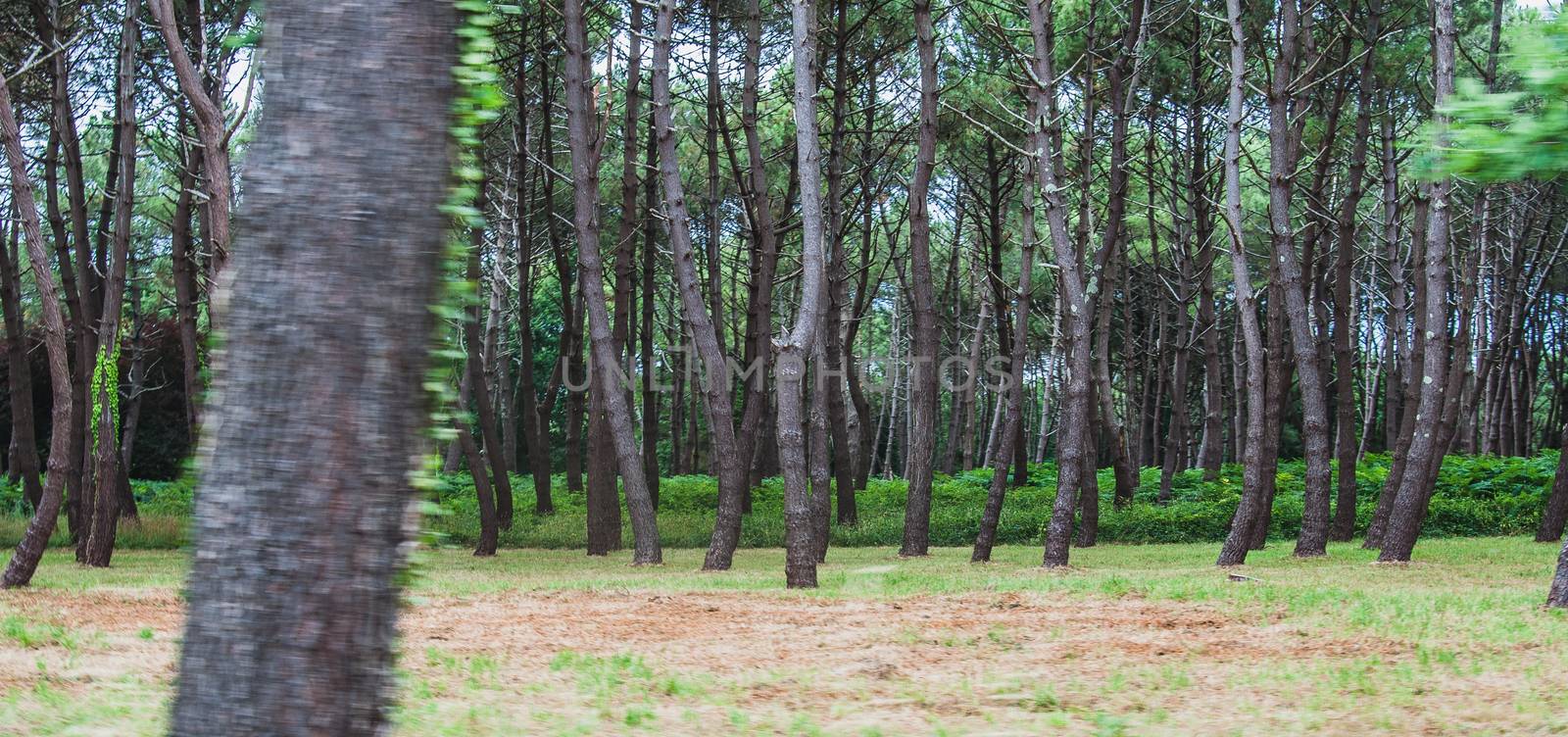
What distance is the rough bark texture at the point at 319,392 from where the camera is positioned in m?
3.60

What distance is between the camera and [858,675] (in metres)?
7.08

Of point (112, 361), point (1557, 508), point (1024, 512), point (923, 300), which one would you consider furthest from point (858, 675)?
point (1024, 512)

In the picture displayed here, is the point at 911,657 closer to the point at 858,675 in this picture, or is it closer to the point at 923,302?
the point at 858,675

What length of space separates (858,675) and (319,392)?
163 inches

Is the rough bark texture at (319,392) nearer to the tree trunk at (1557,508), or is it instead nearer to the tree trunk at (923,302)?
the tree trunk at (923,302)

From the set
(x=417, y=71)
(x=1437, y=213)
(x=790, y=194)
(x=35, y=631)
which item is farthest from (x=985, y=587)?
(x=790, y=194)

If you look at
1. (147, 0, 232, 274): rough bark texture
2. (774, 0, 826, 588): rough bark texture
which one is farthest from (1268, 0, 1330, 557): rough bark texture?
(147, 0, 232, 274): rough bark texture

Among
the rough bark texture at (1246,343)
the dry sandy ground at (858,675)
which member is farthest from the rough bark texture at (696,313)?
the rough bark texture at (1246,343)

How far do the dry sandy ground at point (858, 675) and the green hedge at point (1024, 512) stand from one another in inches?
400

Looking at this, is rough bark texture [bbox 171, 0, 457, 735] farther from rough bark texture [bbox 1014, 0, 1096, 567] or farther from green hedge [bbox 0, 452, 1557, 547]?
green hedge [bbox 0, 452, 1557, 547]

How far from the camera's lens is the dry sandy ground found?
5.77 m

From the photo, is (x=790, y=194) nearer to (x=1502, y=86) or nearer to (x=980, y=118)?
(x=980, y=118)

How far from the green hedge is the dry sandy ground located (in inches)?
400

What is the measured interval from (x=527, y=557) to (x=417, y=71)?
15304 mm
